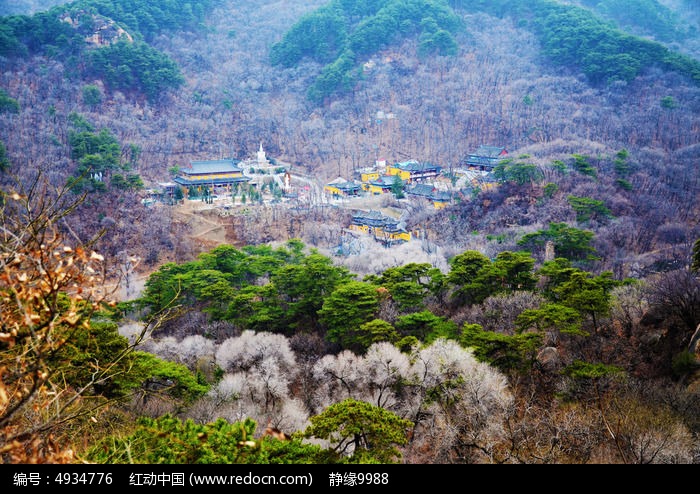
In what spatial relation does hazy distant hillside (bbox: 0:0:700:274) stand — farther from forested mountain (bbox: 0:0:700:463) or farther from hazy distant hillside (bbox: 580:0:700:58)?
hazy distant hillside (bbox: 580:0:700:58)

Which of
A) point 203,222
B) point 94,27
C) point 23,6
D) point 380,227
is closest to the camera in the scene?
point 380,227

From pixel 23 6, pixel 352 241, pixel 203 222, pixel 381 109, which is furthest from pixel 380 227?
pixel 23 6

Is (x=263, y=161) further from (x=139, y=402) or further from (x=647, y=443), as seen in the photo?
(x=647, y=443)

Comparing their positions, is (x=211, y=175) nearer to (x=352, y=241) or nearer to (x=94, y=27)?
(x=352, y=241)

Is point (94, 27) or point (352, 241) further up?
point (94, 27)

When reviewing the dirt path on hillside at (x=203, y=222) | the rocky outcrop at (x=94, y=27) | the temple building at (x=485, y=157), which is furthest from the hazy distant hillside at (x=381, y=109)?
the rocky outcrop at (x=94, y=27)

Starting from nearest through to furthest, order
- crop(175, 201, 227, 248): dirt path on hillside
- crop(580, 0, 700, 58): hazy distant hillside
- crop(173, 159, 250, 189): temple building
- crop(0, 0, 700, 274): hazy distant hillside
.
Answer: crop(175, 201, 227, 248): dirt path on hillside, crop(0, 0, 700, 274): hazy distant hillside, crop(173, 159, 250, 189): temple building, crop(580, 0, 700, 58): hazy distant hillside

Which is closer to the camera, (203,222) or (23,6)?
(203,222)

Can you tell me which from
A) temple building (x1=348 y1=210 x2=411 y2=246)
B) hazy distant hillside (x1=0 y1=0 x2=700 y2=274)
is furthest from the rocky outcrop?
temple building (x1=348 y1=210 x2=411 y2=246)
